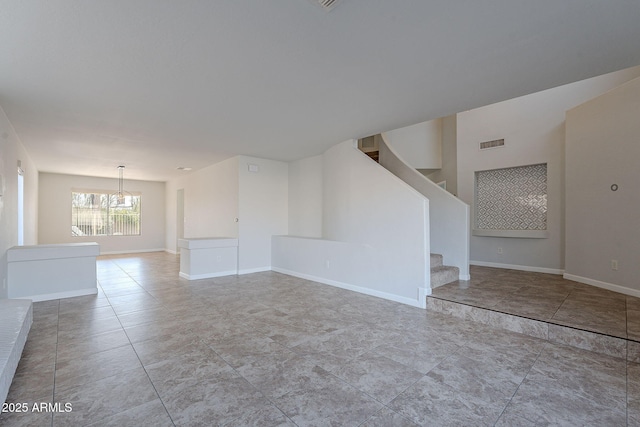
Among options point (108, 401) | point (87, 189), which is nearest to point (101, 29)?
point (108, 401)

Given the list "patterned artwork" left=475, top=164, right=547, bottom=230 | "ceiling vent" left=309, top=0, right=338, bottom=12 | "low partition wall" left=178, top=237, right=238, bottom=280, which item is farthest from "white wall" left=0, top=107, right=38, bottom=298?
"patterned artwork" left=475, top=164, right=547, bottom=230

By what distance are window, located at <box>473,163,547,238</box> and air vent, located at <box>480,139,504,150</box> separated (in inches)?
19.9

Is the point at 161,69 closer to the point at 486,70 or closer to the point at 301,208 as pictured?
the point at 486,70

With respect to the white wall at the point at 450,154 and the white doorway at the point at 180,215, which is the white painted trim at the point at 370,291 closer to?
the white wall at the point at 450,154

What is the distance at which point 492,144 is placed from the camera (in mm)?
5816

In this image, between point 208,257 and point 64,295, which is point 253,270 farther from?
point 64,295

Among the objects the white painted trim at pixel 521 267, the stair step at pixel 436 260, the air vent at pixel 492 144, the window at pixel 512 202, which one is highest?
the air vent at pixel 492 144

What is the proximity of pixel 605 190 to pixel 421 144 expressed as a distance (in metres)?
3.65

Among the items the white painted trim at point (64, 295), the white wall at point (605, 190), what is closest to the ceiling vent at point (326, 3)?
the white wall at point (605, 190)

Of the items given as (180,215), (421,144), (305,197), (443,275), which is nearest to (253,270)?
(305,197)

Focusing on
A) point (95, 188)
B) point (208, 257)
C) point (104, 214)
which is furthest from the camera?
point (104, 214)

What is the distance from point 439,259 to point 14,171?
6.86 meters

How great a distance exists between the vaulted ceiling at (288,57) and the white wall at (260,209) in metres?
2.23

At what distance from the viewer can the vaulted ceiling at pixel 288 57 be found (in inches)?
70.2
